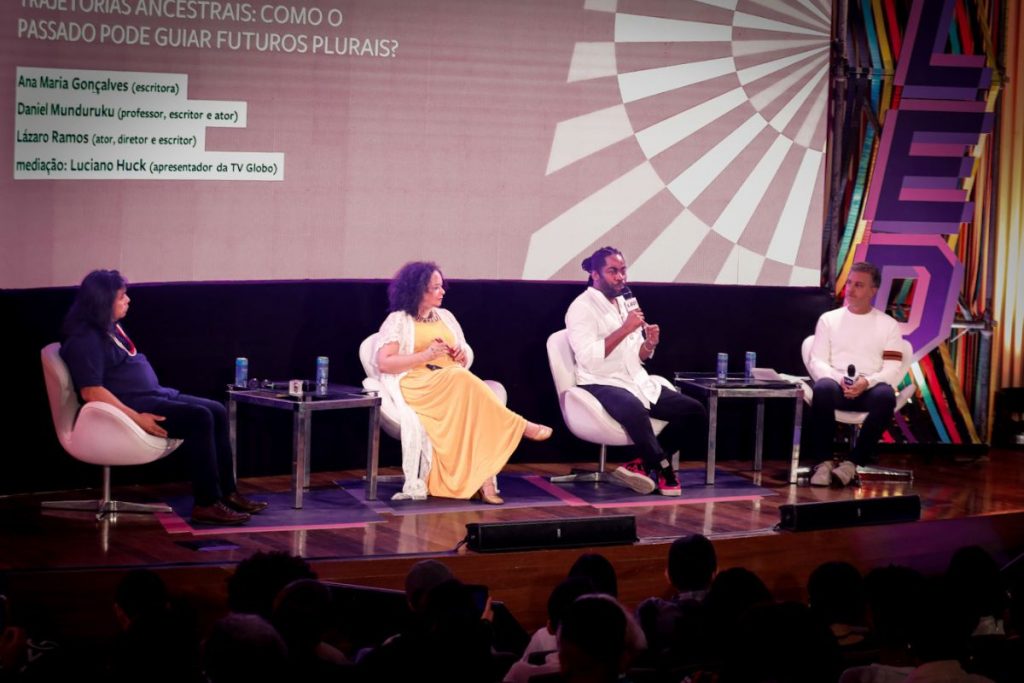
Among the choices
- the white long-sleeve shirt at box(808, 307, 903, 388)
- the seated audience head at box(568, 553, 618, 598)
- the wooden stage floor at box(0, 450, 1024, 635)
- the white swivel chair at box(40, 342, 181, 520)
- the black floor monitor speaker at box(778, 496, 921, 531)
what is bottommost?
the wooden stage floor at box(0, 450, 1024, 635)

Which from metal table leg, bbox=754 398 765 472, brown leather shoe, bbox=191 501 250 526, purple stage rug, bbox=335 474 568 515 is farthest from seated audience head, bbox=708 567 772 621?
metal table leg, bbox=754 398 765 472

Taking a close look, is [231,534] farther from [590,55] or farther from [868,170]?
[868,170]

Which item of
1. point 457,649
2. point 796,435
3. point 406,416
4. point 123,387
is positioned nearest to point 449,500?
point 406,416

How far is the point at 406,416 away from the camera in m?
6.66

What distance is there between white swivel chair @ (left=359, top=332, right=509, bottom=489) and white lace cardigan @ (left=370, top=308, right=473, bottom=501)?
12 millimetres

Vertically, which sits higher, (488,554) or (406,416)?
(406,416)

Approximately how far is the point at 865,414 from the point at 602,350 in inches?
62.2

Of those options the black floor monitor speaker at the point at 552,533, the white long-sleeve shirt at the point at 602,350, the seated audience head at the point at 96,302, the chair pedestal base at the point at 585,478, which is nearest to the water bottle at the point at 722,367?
the white long-sleeve shirt at the point at 602,350

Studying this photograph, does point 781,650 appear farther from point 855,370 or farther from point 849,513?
point 855,370

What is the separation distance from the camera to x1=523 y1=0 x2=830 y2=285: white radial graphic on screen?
7.62 m

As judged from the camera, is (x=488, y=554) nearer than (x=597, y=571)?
No

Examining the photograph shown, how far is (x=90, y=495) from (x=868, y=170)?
4779 mm

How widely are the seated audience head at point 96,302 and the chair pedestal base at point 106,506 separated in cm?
77

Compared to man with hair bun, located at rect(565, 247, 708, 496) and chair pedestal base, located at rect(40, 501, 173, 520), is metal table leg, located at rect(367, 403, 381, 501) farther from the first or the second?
man with hair bun, located at rect(565, 247, 708, 496)
